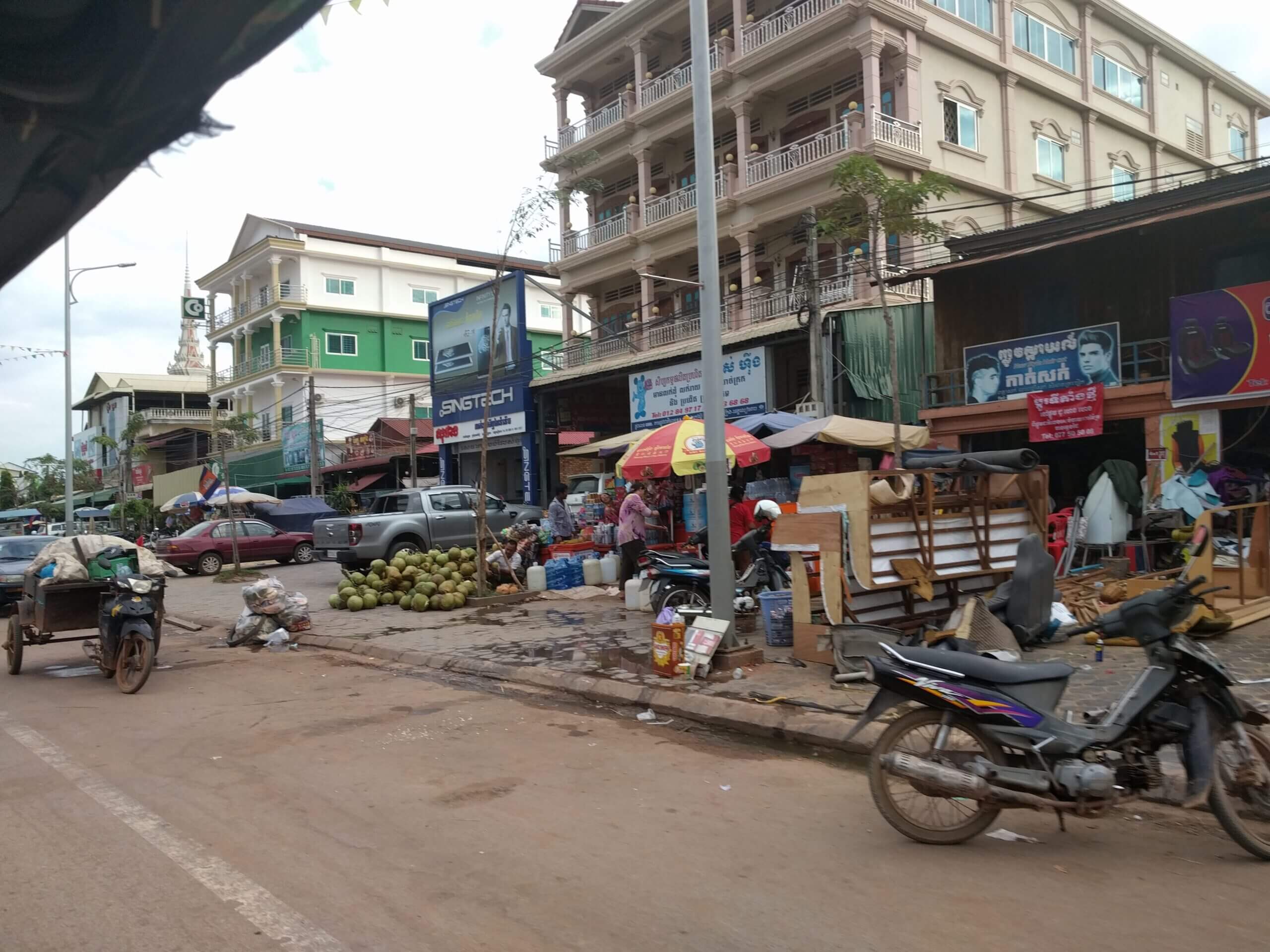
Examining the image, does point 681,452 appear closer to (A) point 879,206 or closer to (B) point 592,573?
(B) point 592,573

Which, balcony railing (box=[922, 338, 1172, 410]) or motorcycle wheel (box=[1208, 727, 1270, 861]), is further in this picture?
balcony railing (box=[922, 338, 1172, 410])

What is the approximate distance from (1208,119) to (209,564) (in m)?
36.7

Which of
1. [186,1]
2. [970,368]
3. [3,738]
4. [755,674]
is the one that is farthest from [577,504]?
[186,1]

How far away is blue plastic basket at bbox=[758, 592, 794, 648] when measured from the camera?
9742mm

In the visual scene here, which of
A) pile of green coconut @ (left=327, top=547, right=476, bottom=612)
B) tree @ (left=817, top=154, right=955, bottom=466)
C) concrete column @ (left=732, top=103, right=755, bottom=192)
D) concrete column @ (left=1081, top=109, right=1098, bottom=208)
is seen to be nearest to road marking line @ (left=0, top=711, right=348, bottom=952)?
pile of green coconut @ (left=327, top=547, right=476, bottom=612)

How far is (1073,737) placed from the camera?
14.2 feet

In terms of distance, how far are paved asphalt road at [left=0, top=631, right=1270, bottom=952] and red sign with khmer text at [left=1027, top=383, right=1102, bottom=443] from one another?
10886mm

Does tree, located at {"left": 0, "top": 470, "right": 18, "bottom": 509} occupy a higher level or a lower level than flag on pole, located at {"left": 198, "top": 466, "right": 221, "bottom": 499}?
higher

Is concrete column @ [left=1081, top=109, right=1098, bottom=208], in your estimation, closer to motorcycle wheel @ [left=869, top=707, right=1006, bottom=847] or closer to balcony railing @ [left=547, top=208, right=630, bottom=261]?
balcony railing @ [left=547, top=208, right=630, bottom=261]

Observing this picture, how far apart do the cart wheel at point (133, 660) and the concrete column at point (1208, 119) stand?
37.3 metres

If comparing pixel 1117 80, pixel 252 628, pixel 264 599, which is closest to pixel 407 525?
pixel 264 599

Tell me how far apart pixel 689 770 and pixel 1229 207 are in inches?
508

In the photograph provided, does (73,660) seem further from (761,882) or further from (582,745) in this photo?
(761,882)

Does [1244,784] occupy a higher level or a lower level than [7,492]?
lower
